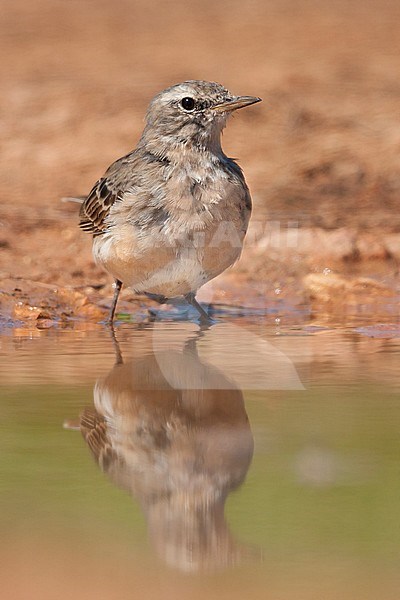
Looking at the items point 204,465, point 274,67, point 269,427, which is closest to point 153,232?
point 269,427

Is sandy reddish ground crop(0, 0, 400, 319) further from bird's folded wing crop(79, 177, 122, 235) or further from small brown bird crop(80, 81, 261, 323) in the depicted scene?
small brown bird crop(80, 81, 261, 323)

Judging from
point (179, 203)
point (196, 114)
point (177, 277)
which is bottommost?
point (177, 277)

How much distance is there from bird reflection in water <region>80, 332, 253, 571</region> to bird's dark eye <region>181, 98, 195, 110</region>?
6.44ft

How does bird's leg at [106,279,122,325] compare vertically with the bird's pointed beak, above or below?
below

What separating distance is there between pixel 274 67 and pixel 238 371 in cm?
859

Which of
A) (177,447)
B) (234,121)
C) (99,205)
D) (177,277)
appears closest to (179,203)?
(177,277)

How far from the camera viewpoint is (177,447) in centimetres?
439

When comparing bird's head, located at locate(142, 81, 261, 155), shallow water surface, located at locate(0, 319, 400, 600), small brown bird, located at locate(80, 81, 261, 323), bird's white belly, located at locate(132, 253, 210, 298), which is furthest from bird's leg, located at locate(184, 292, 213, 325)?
shallow water surface, located at locate(0, 319, 400, 600)

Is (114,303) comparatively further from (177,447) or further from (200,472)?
(200,472)

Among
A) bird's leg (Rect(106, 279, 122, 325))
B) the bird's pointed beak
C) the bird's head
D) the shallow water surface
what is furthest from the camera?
bird's leg (Rect(106, 279, 122, 325))

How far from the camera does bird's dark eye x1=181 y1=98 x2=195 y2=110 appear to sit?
7516 millimetres

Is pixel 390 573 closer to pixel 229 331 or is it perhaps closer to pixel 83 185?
pixel 229 331

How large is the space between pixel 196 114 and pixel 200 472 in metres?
3.83

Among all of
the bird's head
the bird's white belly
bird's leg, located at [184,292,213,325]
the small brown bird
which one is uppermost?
the bird's head
